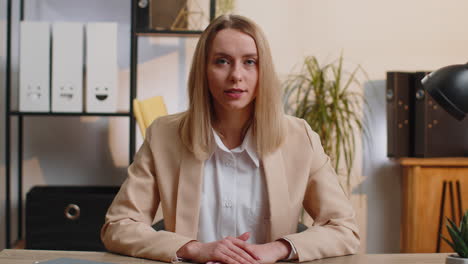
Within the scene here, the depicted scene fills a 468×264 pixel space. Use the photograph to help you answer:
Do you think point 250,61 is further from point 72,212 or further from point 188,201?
point 72,212

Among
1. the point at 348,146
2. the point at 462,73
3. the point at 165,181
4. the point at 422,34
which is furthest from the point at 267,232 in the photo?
the point at 422,34

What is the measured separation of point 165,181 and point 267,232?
34 cm

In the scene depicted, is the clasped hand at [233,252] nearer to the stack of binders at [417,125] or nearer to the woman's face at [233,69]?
the woman's face at [233,69]

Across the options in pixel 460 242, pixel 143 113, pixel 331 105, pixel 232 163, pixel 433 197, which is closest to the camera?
pixel 460 242

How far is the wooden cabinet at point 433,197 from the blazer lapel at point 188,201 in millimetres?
1846

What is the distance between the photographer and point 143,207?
177cm

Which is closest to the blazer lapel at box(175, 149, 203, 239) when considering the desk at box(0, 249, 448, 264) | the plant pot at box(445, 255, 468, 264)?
the desk at box(0, 249, 448, 264)

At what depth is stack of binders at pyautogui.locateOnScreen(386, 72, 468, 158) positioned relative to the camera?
10.9ft

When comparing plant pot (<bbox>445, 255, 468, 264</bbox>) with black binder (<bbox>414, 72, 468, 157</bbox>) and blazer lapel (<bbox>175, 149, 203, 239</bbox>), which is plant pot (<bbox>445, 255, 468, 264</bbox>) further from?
black binder (<bbox>414, 72, 468, 157</bbox>)

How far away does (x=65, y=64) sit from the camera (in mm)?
3047

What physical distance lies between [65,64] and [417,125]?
1.92m

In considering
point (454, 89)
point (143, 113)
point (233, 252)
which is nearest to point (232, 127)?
point (233, 252)

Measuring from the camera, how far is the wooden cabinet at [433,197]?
3287 millimetres

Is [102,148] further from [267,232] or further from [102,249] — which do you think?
[267,232]
